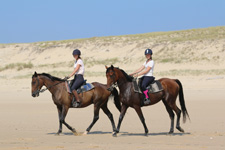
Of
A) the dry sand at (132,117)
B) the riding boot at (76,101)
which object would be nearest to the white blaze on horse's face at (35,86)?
the riding boot at (76,101)

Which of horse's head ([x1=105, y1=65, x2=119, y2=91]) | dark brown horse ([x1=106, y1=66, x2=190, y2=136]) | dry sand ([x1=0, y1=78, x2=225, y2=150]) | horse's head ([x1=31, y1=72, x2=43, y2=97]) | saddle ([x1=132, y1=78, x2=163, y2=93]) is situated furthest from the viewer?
horse's head ([x1=31, y1=72, x2=43, y2=97])

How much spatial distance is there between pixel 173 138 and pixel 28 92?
17.1 meters

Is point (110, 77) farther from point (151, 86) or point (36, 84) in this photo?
point (36, 84)

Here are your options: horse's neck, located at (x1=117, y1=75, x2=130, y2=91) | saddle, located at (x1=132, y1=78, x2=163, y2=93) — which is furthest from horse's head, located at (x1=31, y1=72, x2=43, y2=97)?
saddle, located at (x1=132, y1=78, x2=163, y2=93)

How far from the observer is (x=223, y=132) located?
11.6 meters

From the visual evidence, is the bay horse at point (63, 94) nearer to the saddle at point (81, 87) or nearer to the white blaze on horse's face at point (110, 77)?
the saddle at point (81, 87)

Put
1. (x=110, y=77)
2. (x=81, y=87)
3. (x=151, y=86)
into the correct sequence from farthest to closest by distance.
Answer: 1. (x=81, y=87)
2. (x=151, y=86)
3. (x=110, y=77)

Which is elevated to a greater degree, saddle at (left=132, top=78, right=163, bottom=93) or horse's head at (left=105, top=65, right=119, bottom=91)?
horse's head at (left=105, top=65, right=119, bottom=91)

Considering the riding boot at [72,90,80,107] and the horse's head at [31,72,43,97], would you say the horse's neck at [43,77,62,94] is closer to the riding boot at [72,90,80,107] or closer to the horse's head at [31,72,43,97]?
the horse's head at [31,72,43,97]

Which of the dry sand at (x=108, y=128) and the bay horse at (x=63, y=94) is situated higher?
the bay horse at (x=63, y=94)

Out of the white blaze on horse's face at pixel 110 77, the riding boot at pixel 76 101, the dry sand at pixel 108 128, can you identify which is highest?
the white blaze on horse's face at pixel 110 77

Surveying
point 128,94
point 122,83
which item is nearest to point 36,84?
point 122,83

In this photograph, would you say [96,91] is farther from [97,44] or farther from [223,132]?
[97,44]

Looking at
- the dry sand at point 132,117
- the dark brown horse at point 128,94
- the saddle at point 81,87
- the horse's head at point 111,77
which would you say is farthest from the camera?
the saddle at point 81,87
